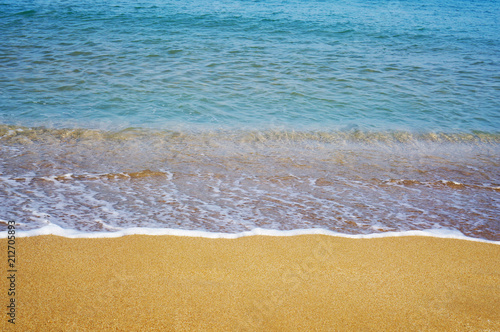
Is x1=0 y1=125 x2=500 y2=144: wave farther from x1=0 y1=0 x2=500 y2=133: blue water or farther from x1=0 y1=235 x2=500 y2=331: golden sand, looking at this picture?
x1=0 y1=235 x2=500 y2=331: golden sand

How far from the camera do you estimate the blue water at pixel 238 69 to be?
6.74 metres

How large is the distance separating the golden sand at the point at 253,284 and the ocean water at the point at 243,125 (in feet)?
1.26

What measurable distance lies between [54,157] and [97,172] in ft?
2.70

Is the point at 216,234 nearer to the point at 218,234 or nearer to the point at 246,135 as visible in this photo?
the point at 218,234

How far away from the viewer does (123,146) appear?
5426 millimetres

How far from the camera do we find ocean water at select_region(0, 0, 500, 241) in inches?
151

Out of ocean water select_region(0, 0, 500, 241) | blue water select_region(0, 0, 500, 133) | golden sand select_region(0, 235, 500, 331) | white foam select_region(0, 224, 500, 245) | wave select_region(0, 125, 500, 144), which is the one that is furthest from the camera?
blue water select_region(0, 0, 500, 133)

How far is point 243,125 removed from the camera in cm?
636

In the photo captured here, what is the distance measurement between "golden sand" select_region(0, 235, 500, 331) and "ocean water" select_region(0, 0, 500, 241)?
0.38 metres

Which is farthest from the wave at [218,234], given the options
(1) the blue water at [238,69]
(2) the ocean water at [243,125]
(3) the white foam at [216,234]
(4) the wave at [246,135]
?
(1) the blue water at [238,69]

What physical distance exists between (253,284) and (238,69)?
23.1ft

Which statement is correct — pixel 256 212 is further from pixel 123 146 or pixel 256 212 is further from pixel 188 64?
pixel 188 64

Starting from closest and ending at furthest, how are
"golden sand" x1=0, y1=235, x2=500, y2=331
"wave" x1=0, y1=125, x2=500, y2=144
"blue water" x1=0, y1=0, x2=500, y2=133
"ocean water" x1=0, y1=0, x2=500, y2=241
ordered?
"golden sand" x1=0, y1=235, x2=500, y2=331
"ocean water" x1=0, y1=0, x2=500, y2=241
"wave" x1=0, y1=125, x2=500, y2=144
"blue water" x1=0, y1=0, x2=500, y2=133

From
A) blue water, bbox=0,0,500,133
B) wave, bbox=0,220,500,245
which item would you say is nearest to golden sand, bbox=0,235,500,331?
wave, bbox=0,220,500,245
